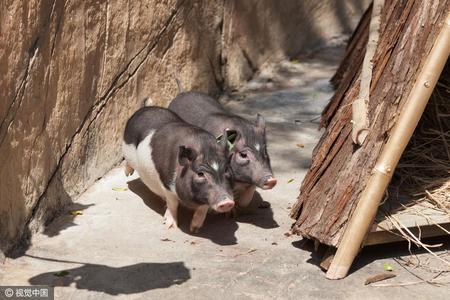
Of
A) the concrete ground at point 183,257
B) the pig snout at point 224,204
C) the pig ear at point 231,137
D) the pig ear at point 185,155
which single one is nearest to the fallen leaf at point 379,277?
the concrete ground at point 183,257

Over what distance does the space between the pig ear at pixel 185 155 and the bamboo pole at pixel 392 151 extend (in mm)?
1278

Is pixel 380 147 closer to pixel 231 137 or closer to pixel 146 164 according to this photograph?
pixel 231 137

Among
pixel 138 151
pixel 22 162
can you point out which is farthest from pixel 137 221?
pixel 22 162

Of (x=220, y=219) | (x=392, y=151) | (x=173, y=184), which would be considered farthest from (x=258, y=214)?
(x=392, y=151)

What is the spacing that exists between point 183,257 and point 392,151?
1508 mm

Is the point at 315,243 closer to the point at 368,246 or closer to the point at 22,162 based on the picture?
the point at 368,246

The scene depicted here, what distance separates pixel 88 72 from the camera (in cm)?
651

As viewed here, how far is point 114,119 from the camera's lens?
23.1ft

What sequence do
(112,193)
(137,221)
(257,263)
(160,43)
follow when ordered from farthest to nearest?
(160,43), (112,193), (137,221), (257,263)

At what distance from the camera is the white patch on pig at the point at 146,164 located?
6263 mm

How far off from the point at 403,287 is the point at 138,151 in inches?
90.4

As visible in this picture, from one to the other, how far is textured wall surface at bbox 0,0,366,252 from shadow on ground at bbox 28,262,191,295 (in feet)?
1.52


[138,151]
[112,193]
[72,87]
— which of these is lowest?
[112,193]

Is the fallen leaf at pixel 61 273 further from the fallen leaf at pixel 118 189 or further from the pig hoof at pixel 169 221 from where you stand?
the fallen leaf at pixel 118 189
